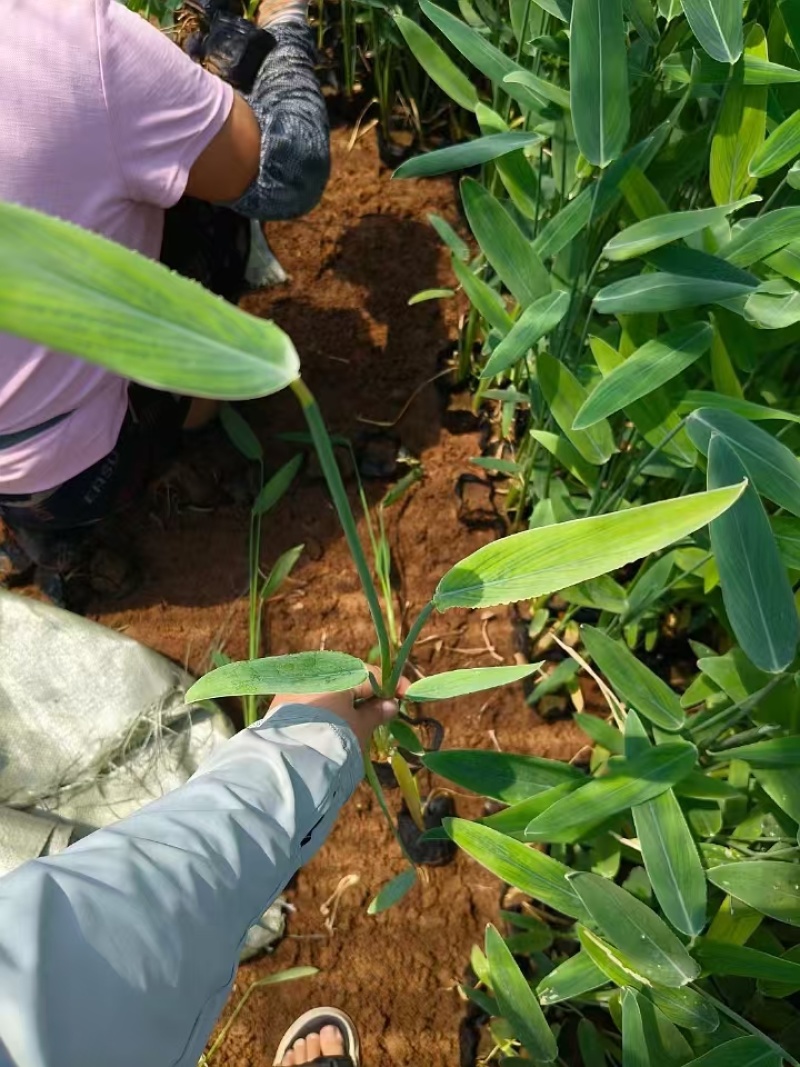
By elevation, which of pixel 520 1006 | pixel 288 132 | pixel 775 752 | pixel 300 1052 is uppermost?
pixel 288 132

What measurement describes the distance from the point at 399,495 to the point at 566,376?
0.43 metres

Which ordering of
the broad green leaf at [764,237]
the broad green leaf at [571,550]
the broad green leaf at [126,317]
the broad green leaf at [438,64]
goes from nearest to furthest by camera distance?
the broad green leaf at [126,317] < the broad green leaf at [571,550] < the broad green leaf at [764,237] < the broad green leaf at [438,64]

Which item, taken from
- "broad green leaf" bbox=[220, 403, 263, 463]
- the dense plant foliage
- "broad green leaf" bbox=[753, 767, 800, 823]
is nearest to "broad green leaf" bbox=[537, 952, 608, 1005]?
the dense plant foliage

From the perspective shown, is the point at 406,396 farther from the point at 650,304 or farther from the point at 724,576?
the point at 724,576

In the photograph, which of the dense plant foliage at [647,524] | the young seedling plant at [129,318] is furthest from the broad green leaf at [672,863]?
the young seedling plant at [129,318]

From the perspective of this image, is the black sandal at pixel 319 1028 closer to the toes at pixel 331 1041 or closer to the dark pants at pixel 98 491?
the toes at pixel 331 1041

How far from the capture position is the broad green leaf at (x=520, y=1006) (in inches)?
25.7

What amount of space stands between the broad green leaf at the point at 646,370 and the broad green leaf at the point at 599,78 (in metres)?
0.15

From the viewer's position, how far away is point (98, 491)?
972mm

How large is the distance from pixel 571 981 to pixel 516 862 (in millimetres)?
146

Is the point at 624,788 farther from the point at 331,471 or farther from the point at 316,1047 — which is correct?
the point at 316,1047

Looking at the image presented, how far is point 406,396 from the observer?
1.26 meters

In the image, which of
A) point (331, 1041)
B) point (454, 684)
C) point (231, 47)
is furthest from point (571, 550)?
point (231, 47)

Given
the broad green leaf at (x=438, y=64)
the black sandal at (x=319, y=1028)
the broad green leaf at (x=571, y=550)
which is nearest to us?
the broad green leaf at (x=571, y=550)
